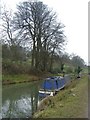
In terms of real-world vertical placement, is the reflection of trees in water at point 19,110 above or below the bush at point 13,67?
below

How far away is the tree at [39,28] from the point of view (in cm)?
4834

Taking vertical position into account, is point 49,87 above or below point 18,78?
below

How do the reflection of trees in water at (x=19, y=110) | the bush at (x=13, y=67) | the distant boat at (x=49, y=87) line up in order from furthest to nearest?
the bush at (x=13, y=67) → the distant boat at (x=49, y=87) → the reflection of trees in water at (x=19, y=110)

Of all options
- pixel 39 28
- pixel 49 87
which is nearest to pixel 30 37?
pixel 39 28

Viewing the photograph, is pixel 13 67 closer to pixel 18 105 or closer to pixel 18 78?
pixel 18 78

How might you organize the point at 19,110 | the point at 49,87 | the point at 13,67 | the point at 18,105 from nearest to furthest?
the point at 19,110
the point at 18,105
the point at 49,87
the point at 13,67

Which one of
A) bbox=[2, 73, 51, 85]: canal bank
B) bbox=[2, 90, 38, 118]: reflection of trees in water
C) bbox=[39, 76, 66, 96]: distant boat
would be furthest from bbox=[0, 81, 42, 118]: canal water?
bbox=[2, 73, 51, 85]: canal bank

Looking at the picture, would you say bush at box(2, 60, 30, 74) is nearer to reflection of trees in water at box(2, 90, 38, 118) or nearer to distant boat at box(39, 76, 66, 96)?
distant boat at box(39, 76, 66, 96)

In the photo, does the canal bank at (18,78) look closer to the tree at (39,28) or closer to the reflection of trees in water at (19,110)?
the tree at (39,28)

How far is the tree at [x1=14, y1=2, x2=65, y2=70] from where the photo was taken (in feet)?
159

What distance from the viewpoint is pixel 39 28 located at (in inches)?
1966

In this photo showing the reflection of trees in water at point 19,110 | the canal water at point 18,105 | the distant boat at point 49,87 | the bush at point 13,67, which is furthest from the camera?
Result: the bush at point 13,67

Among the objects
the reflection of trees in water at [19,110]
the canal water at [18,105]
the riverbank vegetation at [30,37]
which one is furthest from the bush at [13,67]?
the reflection of trees in water at [19,110]

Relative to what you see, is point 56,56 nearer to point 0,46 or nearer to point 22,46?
point 22,46
